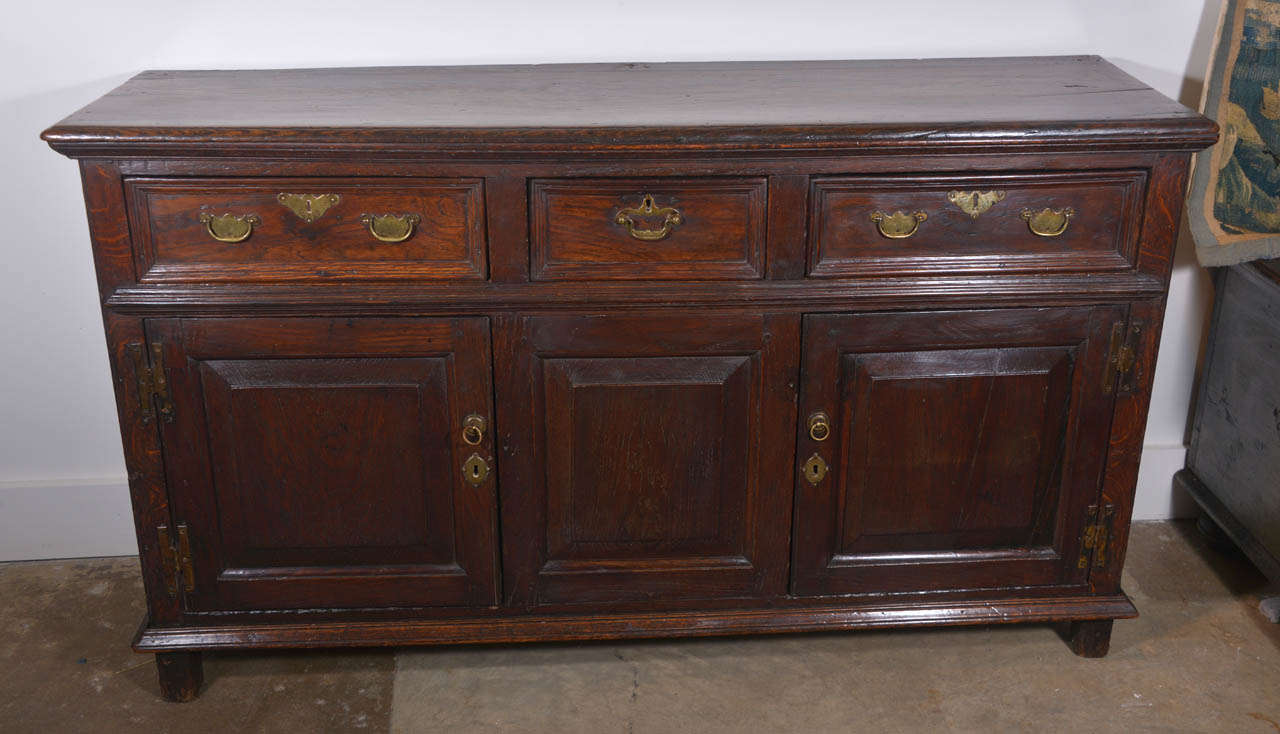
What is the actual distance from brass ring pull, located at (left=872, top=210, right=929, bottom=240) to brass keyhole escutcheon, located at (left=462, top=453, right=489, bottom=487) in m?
0.73

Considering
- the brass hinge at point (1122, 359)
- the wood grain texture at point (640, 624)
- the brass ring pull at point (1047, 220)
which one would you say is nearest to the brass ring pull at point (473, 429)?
the wood grain texture at point (640, 624)

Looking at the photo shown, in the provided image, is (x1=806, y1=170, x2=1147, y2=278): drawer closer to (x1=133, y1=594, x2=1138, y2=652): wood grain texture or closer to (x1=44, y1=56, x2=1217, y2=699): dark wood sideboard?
(x1=44, y1=56, x2=1217, y2=699): dark wood sideboard

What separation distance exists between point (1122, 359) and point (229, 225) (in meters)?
1.41

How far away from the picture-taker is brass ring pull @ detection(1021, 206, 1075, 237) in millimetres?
1920

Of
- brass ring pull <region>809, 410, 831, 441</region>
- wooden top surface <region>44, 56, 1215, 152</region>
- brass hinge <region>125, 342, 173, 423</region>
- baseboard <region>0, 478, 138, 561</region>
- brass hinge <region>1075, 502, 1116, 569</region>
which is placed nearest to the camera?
wooden top surface <region>44, 56, 1215, 152</region>

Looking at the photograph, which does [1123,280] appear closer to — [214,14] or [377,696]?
[377,696]

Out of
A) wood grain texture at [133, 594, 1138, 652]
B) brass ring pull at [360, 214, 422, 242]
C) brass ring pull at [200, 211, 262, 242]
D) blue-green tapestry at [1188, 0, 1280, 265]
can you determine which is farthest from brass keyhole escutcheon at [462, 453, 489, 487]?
blue-green tapestry at [1188, 0, 1280, 265]

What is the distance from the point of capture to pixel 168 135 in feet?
5.90

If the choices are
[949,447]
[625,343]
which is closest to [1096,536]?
[949,447]

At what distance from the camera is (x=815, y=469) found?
6.79ft

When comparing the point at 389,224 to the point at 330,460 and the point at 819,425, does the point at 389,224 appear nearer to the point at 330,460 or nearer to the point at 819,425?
the point at 330,460

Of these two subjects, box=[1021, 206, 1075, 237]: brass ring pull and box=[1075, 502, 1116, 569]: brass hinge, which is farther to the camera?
box=[1075, 502, 1116, 569]: brass hinge

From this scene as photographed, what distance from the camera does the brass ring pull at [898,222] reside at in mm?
1907

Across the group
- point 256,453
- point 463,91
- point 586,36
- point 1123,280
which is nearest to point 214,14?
point 463,91
